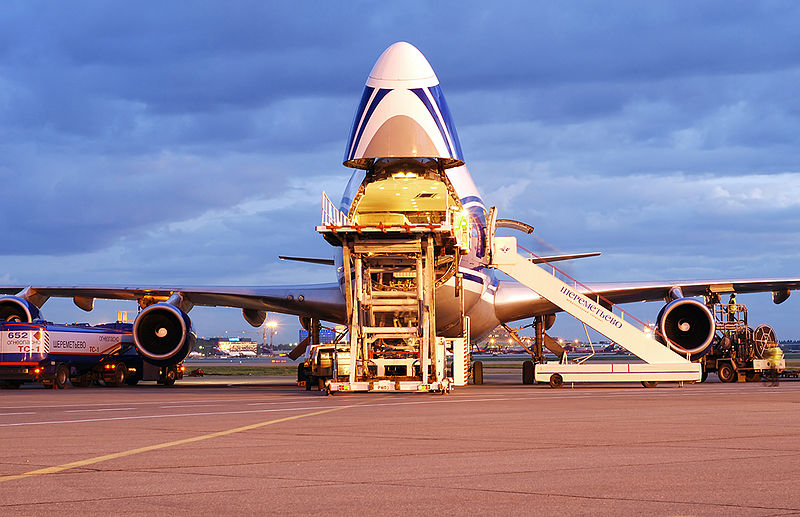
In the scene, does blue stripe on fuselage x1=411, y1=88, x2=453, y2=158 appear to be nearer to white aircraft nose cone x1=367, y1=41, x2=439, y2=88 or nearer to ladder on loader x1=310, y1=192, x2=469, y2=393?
white aircraft nose cone x1=367, y1=41, x2=439, y2=88

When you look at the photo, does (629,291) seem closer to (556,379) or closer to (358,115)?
(556,379)

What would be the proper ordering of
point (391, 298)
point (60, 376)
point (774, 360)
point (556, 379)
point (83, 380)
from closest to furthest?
1. point (391, 298)
2. point (556, 379)
3. point (60, 376)
4. point (774, 360)
5. point (83, 380)

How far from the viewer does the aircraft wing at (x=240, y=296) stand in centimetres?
2800

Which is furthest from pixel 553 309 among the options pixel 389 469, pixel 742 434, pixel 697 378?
pixel 389 469

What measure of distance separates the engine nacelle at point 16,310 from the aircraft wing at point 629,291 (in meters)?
14.4

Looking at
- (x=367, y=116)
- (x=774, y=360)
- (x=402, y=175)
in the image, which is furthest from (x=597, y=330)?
(x=774, y=360)

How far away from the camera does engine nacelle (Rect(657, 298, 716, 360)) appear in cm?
2675

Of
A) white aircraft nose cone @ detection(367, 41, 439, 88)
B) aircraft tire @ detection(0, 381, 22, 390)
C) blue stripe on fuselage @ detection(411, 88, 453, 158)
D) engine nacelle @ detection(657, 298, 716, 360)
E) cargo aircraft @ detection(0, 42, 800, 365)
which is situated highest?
white aircraft nose cone @ detection(367, 41, 439, 88)

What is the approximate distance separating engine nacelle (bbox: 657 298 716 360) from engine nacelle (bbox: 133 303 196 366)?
43.1 feet

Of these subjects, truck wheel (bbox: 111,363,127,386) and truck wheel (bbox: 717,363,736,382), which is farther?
truck wheel (bbox: 111,363,127,386)

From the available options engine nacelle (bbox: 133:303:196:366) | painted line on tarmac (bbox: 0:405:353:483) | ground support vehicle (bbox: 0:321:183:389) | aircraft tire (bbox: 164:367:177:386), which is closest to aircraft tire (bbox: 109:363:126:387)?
ground support vehicle (bbox: 0:321:183:389)

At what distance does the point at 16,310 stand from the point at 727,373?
73.2ft

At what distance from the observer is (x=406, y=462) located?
7.62m

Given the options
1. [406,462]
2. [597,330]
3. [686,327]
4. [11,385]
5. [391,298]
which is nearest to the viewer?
[406,462]
